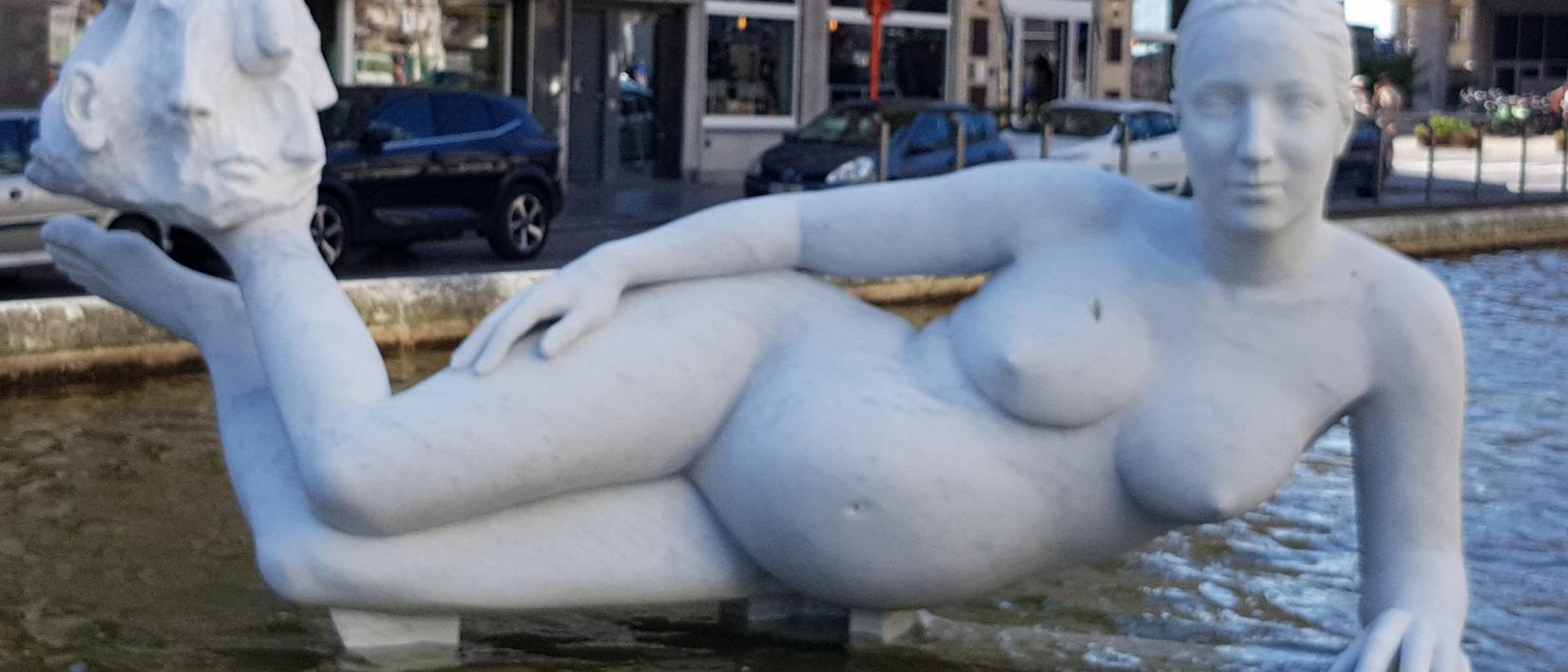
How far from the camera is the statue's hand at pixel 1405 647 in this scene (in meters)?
3.74

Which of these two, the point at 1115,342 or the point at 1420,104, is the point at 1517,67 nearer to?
the point at 1420,104

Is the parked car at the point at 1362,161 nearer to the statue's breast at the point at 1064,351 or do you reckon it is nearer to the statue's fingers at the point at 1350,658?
the statue's breast at the point at 1064,351

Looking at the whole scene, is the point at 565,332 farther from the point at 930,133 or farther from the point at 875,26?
the point at 875,26

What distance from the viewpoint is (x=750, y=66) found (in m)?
30.1

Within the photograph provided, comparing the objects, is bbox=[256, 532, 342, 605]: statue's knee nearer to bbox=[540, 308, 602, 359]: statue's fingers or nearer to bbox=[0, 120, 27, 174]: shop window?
bbox=[540, 308, 602, 359]: statue's fingers

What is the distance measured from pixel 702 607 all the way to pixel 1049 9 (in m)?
32.2

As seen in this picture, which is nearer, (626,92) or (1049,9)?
(626,92)

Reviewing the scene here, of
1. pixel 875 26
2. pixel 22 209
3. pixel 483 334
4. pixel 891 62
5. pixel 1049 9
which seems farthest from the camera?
pixel 1049 9

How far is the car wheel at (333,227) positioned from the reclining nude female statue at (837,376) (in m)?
12.1

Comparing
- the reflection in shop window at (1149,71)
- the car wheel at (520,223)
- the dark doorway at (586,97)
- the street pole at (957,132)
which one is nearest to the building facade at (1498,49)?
the reflection in shop window at (1149,71)

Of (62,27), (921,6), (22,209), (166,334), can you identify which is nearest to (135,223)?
(22,209)

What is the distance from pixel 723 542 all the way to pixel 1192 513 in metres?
0.87

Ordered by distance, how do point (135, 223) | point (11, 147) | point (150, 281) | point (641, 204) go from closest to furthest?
point (150, 281), point (135, 223), point (11, 147), point (641, 204)

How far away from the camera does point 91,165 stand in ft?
13.6
